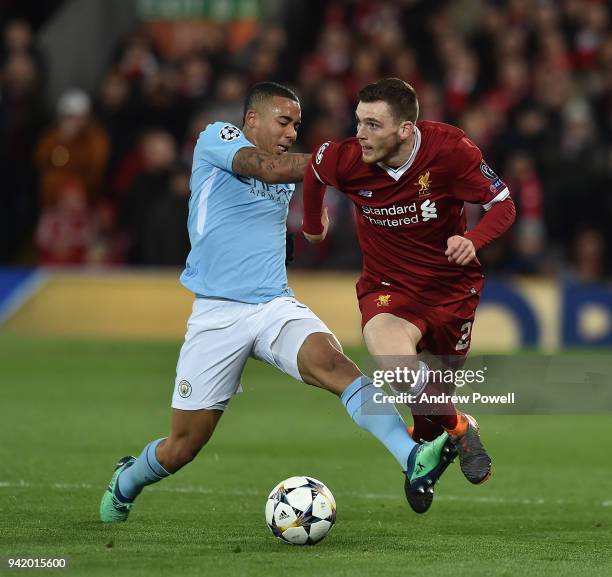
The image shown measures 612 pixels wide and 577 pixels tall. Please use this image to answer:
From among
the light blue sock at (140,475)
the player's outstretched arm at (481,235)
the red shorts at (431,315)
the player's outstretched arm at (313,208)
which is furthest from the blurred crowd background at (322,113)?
the light blue sock at (140,475)

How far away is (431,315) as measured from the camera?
777cm

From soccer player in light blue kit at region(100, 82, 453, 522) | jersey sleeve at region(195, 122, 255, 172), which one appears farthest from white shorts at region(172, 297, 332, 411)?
jersey sleeve at region(195, 122, 255, 172)

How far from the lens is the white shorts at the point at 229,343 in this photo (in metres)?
7.26

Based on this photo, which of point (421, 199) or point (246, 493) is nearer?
point (421, 199)

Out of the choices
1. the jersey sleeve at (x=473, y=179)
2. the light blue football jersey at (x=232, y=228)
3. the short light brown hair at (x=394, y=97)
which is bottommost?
the light blue football jersey at (x=232, y=228)

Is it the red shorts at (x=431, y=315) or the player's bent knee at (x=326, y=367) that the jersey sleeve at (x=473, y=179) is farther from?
the player's bent knee at (x=326, y=367)

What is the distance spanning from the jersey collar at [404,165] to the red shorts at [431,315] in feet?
2.31

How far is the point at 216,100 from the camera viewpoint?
1783 cm

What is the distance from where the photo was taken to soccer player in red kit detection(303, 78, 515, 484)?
723cm

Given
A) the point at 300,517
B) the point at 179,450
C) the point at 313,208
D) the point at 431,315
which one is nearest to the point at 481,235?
the point at 431,315

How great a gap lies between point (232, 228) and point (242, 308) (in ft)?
1.39

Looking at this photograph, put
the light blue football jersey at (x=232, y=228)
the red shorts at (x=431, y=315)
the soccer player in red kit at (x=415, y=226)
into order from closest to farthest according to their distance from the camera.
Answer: the soccer player in red kit at (x=415, y=226) → the light blue football jersey at (x=232, y=228) → the red shorts at (x=431, y=315)

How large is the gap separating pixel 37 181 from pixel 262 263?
10.7m

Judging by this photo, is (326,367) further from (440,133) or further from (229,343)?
(440,133)
